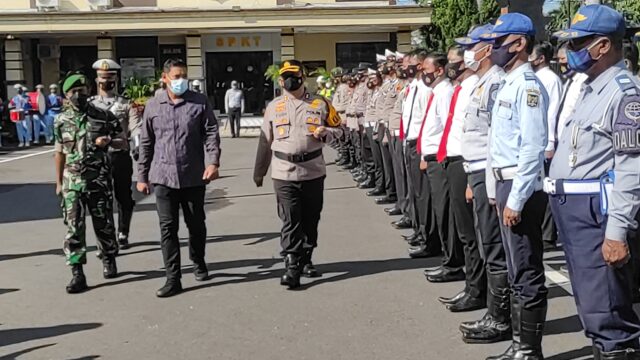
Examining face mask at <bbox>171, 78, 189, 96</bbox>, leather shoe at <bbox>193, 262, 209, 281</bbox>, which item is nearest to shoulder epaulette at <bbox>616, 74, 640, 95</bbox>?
face mask at <bbox>171, 78, 189, 96</bbox>

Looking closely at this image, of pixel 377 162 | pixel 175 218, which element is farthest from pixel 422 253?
pixel 377 162

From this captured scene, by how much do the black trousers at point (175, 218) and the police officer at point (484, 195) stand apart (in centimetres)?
276

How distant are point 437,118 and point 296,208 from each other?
157 centimetres

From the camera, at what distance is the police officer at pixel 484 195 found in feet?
17.4

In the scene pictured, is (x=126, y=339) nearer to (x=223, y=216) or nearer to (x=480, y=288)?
(x=480, y=288)

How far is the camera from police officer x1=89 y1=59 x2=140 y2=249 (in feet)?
28.0

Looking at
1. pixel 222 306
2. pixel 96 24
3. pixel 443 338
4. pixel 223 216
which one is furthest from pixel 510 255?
pixel 96 24

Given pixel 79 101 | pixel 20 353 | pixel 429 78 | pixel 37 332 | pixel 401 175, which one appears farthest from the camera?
pixel 401 175

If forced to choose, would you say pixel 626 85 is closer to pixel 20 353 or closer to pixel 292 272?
pixel 292 272

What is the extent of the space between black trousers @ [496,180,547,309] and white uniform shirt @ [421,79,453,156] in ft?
8.26

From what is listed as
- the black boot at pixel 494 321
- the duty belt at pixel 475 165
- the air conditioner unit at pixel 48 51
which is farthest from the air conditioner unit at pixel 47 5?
the black boot at pixel 494 321

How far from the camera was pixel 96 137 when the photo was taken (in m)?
7.48

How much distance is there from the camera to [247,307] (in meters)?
6.58

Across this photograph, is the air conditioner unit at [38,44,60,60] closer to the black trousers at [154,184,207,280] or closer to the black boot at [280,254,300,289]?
the black trousers at [154,184,207,280]
